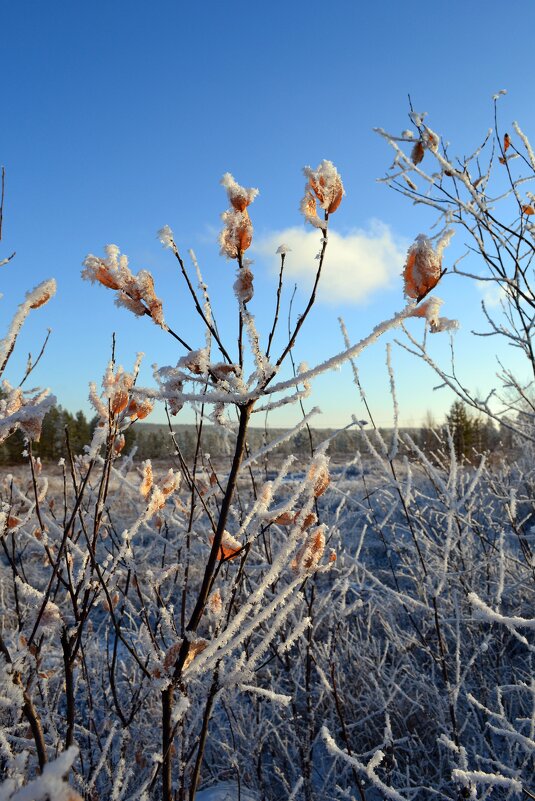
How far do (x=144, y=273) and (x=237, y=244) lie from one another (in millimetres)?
178

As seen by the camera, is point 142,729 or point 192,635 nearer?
point 192,635

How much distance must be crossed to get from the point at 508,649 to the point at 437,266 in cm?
420

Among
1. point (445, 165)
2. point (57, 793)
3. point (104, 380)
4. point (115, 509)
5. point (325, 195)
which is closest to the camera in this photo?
point (57, 793)

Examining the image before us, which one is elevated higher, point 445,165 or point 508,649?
point 445,165

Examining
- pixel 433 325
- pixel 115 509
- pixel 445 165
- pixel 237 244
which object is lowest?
pixel 115 509

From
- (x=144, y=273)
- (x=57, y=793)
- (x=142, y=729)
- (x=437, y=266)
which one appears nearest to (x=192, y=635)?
(x=57, y=793)

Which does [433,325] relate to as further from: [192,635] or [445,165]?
[445,165]

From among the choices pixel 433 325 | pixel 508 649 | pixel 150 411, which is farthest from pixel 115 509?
pixel 433 325

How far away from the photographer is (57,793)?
0.40m

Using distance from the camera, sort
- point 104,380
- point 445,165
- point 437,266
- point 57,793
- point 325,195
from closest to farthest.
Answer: point 57,793 < point 437,266 < point 325,195 < point 104,380 < point 445,165

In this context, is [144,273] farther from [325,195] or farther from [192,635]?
[192,635]

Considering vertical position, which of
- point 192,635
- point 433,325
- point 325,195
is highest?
point 325,195

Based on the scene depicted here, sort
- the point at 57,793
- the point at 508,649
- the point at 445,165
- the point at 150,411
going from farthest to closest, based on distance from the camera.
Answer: the point at 508,649 < the point at 445,165 < the point at 150,411 < the point at 57,793

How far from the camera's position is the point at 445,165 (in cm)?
206
